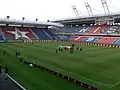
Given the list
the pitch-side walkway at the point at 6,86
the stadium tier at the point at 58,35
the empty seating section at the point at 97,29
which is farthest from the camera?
the empty seating section at the point at 97,29

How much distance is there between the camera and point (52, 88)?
20375mm

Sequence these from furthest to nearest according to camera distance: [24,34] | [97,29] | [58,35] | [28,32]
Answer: [58,35]
[97,29]
[28,32]
[24,34]

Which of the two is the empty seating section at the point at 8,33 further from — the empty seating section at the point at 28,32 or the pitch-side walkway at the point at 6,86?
the pitch-side walkway at the point at 6,86

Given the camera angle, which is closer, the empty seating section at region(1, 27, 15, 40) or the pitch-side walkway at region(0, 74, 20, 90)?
the pitch-side walkway at region(0, 74, 20, 90)

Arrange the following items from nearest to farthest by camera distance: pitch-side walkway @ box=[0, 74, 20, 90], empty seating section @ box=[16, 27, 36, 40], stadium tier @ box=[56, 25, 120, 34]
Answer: pitch-side walkway @ box=[0, 74, 20, 90] < stadium tier @ box=[56, 25, 120, 34] < empty seating section @ box=[16, 27, 36, 40]

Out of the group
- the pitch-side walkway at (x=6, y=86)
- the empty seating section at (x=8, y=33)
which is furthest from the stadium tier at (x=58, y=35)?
the pitch-side walkway at (x=6, y=86)

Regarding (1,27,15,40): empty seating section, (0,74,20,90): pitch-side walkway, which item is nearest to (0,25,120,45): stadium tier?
(1,27,15,40): empty seating section

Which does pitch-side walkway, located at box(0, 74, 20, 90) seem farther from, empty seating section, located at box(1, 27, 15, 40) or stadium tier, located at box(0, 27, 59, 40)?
empty seating section, located at box(1, 27, 15, 40)

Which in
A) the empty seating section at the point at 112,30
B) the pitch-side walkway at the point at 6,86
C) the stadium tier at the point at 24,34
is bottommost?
the stadium tier at the point at 24,34

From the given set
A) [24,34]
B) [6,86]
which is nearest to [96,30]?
[24,34]

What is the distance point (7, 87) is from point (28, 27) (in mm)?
84173

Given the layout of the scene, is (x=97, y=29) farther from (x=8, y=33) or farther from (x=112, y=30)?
(x=8, y=33)

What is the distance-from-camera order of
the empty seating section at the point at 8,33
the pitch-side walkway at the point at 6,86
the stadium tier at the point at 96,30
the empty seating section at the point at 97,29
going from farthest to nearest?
the empty seating section at the point at 97,29, the stadium tier at the point at 96,30, the empty seating section at the point at 8,33, the pitch-side walkway at the point at 6,86

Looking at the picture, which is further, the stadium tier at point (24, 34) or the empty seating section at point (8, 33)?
the stadium tier at point (24, 34)
